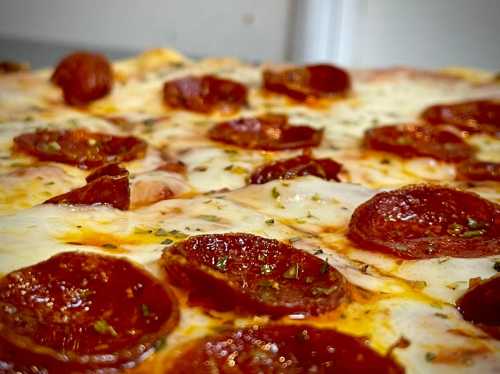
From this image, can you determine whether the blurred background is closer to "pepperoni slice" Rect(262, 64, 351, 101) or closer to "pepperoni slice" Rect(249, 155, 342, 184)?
"pepperoni slice" Rect(262, 64, 351, 101)

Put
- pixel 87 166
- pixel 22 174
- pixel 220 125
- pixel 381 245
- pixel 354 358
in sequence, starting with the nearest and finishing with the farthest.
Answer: pixel 354 358, pixel 381 245, pixel 22 174, pixel 87 166, pixel 220 125

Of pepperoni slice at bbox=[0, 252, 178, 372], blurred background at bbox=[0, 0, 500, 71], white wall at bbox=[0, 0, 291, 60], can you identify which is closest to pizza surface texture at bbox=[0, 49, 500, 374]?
pepperoni slice at bbox=[0, 252, 178, 372]

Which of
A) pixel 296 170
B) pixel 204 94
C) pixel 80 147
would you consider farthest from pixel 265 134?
pixel 80 147

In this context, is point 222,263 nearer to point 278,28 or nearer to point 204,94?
point 204,94

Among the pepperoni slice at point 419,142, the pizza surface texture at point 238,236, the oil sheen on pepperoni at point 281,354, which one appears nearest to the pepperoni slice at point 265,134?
the pizza surface texture at point 238,236

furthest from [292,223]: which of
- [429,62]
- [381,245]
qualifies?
[429,62]

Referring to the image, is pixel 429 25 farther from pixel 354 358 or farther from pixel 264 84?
pixel 354 358
